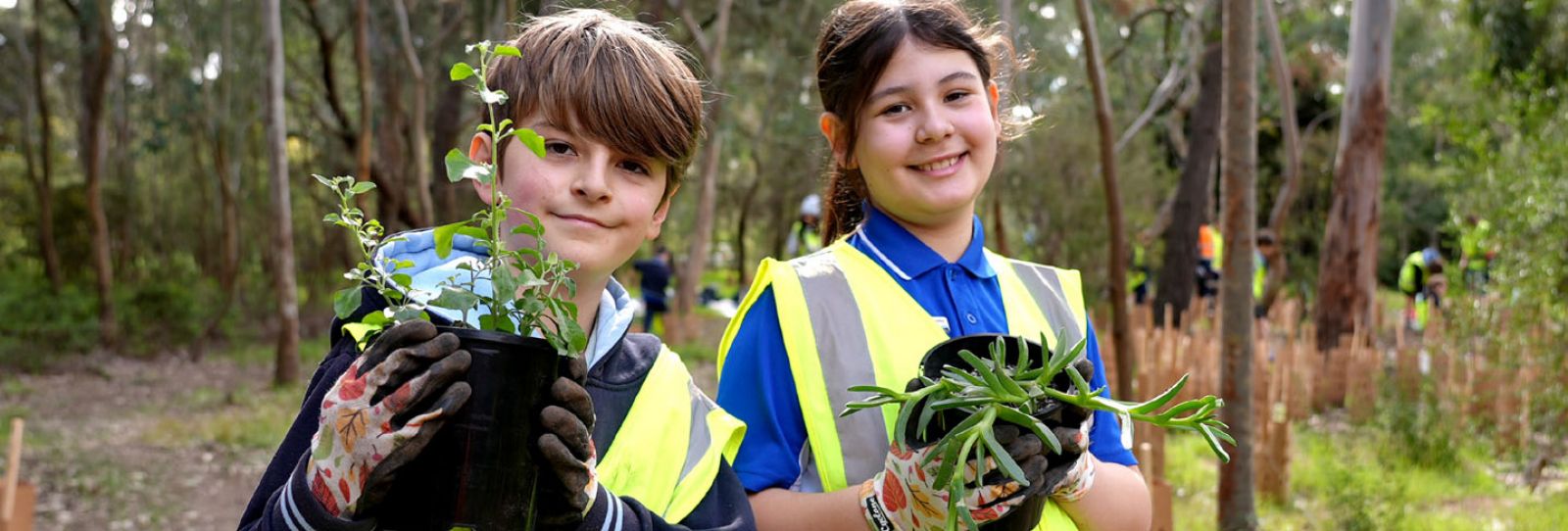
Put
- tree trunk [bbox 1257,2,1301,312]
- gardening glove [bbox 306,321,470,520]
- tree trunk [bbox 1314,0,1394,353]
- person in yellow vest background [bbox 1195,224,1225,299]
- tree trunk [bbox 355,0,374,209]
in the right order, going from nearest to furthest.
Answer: gardening glove [bbox 306,321,470,520]
tree trunk [bbox 1257,2,1301,312]
tree trunk [bbox 1314,0,1394,353]
tree trunk [bbox 355,0,374,209]
person in yellow vest background [bbox 1195,224,1225,299]

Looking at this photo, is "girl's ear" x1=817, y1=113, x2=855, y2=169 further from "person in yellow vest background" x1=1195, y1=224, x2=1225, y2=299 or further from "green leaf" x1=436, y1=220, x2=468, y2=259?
"person in yellow vest background" x1=1195, y1=224, x2=1225, y2=299

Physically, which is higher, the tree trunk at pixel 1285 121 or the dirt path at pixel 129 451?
the tree trunk at pixel 1285 121

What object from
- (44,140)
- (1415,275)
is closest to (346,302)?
(1415,275)

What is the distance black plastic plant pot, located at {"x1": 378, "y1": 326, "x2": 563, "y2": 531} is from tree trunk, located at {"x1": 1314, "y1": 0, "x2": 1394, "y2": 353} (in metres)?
9.08

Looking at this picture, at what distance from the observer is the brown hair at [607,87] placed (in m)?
1.69

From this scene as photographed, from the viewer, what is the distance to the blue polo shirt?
187cm

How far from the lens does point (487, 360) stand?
132 centimetres

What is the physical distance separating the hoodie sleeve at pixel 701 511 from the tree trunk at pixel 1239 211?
Answer: 9.74 feet

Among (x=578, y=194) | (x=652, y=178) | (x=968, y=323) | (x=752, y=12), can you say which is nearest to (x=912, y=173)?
(x=968, y=323)

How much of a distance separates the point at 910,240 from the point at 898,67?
0.28m

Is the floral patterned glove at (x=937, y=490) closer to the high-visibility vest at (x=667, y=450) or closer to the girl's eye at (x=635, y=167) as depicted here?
the high-visibility vest at (x=667, y=450)

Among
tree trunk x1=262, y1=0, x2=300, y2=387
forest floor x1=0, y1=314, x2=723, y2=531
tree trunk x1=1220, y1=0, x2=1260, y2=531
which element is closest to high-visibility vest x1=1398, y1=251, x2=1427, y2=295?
forest floor x1=0, y1=314, x2=723, y2=531

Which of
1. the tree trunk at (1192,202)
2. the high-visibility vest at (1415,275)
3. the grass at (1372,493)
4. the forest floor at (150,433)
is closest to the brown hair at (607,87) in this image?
the grass at (1372,493)

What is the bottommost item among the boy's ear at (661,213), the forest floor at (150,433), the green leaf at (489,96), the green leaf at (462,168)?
the forest floor at (150,433)
